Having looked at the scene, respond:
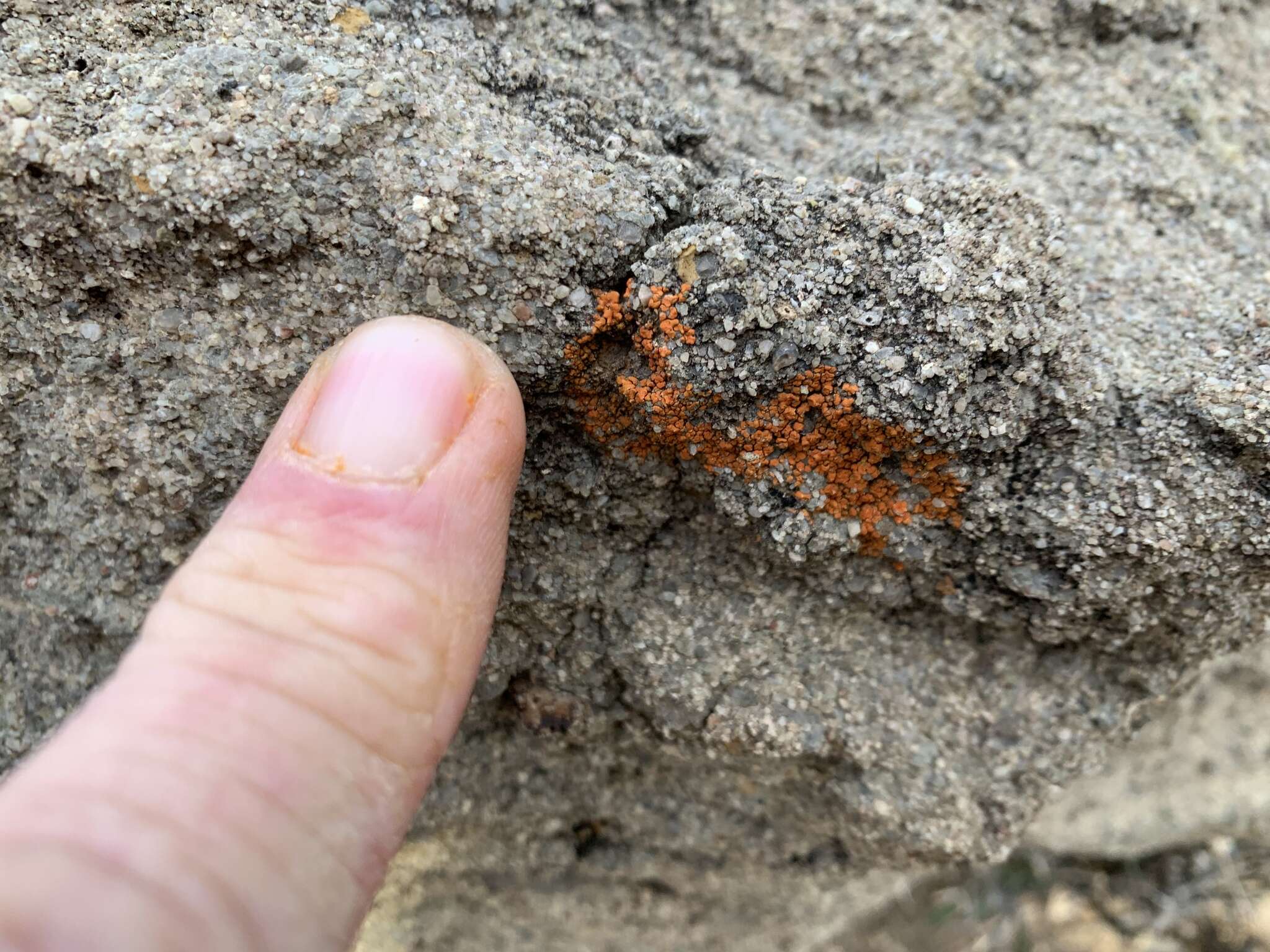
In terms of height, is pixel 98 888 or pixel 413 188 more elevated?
pixel 413 188

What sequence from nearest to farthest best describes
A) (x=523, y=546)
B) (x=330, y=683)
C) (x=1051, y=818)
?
1. (x=330, y=683)
2. (x=523, y=546)
3. (x=1051, y=818)

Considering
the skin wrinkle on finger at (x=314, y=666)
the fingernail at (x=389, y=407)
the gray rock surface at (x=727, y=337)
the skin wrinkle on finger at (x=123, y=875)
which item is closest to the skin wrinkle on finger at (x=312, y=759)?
the skin wrinkle on finger at (x=314, y=666)

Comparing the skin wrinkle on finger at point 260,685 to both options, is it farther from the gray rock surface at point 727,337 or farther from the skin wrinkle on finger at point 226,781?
the gray rock surface at point 727,337

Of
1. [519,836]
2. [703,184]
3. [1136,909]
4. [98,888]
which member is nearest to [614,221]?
[703,184]

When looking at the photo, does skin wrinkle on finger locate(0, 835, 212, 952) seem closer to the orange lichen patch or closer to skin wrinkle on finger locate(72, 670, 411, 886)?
skin wrinkle on finger locate(72, 670, 411, 886)

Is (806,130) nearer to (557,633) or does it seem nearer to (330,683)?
(557,633)

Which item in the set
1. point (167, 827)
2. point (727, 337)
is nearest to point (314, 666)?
point (167, 827)

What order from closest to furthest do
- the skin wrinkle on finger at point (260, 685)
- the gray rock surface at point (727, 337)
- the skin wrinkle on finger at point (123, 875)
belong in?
the skin wrinkle on finger at point (123, 875) < the skin wrinkle on finger at point (260, 685) < the gray rock surface at point (727, 337)

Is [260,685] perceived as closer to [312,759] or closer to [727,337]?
[312,759]
